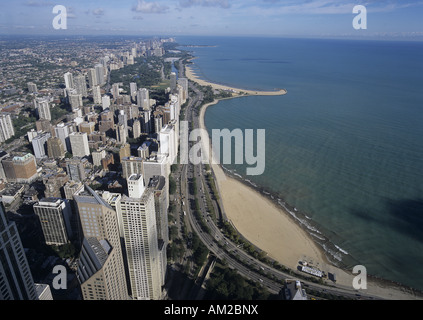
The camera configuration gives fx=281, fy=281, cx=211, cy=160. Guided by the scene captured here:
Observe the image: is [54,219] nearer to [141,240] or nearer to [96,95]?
[141,240]

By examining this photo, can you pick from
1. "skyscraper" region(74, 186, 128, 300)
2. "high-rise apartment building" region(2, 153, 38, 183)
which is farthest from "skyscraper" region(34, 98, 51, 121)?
"skyscraper" region(74, 186, 128, 300)

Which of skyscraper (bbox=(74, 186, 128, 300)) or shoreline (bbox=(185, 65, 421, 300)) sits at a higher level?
skyscraper (bbox=(74, 186, 128, 300))

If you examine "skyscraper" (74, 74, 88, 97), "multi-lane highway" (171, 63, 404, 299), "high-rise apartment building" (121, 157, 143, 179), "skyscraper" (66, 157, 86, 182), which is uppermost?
"skyscraper" (74, 74, 88, 97)

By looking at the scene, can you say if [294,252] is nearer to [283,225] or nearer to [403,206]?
[283,225]

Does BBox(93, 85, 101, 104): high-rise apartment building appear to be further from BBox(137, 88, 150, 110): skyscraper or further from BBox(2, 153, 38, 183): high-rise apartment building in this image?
BBox(2, 153, 38, 183): high-rise apartment building

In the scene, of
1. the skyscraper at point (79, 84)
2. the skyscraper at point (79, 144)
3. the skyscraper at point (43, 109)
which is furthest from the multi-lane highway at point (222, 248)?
the skyscraper at point (79, 84)

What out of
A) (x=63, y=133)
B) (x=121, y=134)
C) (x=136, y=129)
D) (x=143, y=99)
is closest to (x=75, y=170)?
(x=63, y=133)
